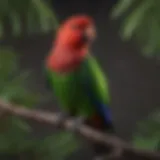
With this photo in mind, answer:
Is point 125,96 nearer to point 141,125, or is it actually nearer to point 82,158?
point 82,158

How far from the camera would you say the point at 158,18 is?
867 mm

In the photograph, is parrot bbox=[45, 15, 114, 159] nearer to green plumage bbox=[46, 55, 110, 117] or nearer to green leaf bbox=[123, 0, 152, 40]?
green plumage bbox=[46, 55, 110, 117]

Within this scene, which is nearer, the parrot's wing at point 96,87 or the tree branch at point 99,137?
the tree branch at point 99,137

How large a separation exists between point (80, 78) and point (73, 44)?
0.27 ft

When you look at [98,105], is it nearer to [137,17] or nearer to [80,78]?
[80,78]

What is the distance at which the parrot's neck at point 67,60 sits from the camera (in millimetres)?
997

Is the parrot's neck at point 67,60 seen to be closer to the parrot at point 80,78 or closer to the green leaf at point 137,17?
the parrot at point 80,78

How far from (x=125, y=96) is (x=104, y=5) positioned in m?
0.30

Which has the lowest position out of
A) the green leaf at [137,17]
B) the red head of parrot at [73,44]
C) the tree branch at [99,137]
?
the tree branch at [99,137]

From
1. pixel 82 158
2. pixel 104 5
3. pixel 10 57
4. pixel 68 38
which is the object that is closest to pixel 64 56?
pixel 68 38

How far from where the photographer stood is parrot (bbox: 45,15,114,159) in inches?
38.9

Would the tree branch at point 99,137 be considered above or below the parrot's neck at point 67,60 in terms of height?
below

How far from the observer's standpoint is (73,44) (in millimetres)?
1021

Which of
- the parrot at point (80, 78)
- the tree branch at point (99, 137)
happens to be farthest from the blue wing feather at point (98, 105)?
the tree branch at point (99, 137)
